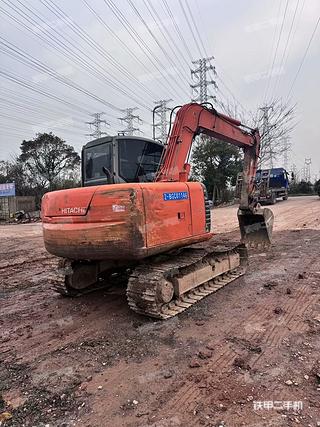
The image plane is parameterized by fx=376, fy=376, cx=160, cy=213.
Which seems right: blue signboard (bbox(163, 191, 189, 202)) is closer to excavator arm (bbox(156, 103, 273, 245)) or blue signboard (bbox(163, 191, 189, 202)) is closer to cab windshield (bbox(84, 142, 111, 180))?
excavator arm (bbox(156, 103, 273, 245))

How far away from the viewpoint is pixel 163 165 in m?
5.68

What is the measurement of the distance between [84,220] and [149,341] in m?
1.61

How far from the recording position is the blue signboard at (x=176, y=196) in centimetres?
477

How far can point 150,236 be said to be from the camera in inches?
177

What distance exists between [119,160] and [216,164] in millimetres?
27421

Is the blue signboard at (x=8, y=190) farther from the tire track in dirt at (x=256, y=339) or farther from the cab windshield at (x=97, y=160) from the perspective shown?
the tire track in dirt at (x=256, y=339)

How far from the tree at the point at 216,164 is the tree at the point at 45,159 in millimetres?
13693

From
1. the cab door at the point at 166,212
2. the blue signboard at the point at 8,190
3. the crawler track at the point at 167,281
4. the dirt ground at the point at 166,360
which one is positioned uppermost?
the blue signboard at the point at 8,190

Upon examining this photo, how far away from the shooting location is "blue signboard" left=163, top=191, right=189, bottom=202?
4.77 meters

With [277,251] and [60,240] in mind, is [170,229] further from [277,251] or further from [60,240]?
[277,251]

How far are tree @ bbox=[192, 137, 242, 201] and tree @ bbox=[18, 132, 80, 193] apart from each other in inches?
539

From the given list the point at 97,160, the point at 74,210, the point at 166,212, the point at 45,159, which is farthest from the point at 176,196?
the point at 45,159

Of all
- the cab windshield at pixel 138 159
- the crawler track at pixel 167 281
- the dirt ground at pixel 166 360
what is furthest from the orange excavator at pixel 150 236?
the dirt ground at pixel 166 360

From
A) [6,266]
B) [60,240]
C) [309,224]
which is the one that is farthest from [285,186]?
[60,240]
